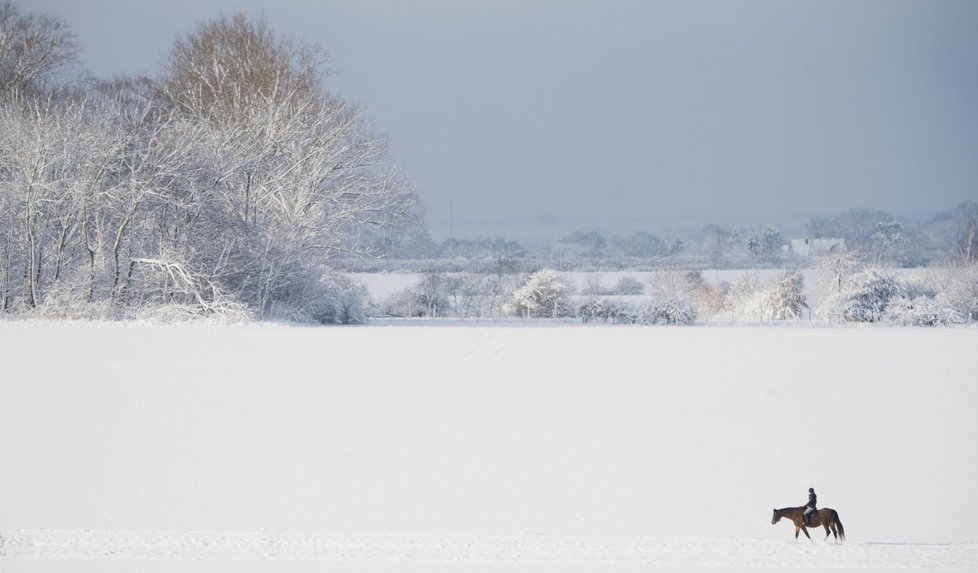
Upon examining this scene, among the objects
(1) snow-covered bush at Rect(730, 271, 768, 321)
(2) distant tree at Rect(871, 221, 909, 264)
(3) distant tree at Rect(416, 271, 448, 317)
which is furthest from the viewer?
(2) distant tree at Rect(871, 221, 909, 264)

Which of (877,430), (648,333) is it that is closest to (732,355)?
(648,333)

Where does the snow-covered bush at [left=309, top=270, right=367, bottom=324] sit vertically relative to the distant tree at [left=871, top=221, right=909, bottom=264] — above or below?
below

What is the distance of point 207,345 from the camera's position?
14188mm

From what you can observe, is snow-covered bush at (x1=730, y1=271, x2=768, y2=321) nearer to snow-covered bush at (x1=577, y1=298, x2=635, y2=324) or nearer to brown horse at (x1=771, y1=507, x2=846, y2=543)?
snow-covered bush at (x1=577, y1=298, x2=635, y2=324)

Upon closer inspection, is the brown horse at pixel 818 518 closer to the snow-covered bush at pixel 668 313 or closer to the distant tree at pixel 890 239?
the snow-covered bush at pixel 668 313

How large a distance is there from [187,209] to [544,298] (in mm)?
10654

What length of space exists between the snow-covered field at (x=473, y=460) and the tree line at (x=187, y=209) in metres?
5.16

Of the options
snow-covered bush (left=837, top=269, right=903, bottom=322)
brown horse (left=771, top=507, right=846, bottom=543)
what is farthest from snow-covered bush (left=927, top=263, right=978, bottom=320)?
brown horse (left=771, top=507, right=846, bottom=543)

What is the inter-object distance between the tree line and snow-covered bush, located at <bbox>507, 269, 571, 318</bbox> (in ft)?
15.4

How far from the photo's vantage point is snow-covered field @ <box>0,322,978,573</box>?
5.28 meters

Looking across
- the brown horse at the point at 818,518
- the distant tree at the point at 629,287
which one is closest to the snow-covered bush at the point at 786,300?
the distant tree at the point at 629,287

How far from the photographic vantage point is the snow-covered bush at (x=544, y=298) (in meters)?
25.6

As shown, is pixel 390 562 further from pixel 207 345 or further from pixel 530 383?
pixel 207 345

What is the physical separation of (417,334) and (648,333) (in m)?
4.55
